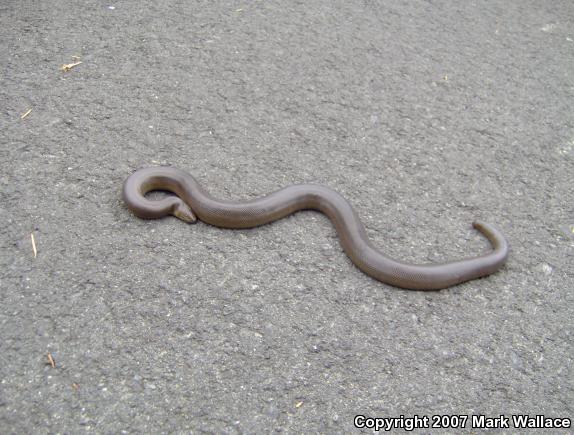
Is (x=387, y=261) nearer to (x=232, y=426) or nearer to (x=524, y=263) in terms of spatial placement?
(x=524, y=263)

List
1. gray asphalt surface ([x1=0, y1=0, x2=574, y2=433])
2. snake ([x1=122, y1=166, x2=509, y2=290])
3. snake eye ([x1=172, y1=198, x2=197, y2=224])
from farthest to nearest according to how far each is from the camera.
→ 1. snake eye ([x1=172, y1=198, x2=197, y2=224])
2. snake ([x1=122, y1=166, x2=509, y2=290])
3. gray asphalt surface ([x1=0, y1=0, x2=574, y2=433])

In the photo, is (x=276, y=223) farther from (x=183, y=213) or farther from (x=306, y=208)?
Result: (x=183, y=213)

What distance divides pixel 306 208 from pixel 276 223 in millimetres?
270

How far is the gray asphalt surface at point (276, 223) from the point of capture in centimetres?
284

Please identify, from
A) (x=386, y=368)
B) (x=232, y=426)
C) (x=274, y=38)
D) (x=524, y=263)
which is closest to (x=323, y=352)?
(x=386, y=368)

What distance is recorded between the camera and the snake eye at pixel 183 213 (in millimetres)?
3686

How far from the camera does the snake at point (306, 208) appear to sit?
11.2 feet

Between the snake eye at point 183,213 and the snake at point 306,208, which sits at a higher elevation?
the snake at point 306,208

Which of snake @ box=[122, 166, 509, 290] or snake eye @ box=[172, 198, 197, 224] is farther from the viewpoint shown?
snake eye @ box=[172, 198, 197, 224]

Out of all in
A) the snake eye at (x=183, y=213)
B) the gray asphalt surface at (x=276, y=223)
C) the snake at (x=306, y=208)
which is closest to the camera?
the gray asphalt surface at (x=276, y=223)

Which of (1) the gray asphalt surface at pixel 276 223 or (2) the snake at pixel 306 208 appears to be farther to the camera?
(2) the snake at pixel 306 208

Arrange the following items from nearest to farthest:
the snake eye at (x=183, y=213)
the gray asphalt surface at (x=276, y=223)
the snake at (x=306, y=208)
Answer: the gray asphalt surface at (x=276, y=223)
the snake at (x=306, y=208)
the snake eye at (x=183, y=213)

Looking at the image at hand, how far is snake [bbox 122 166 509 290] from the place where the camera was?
342 centimetres

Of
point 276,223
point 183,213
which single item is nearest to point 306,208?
point 276,223
